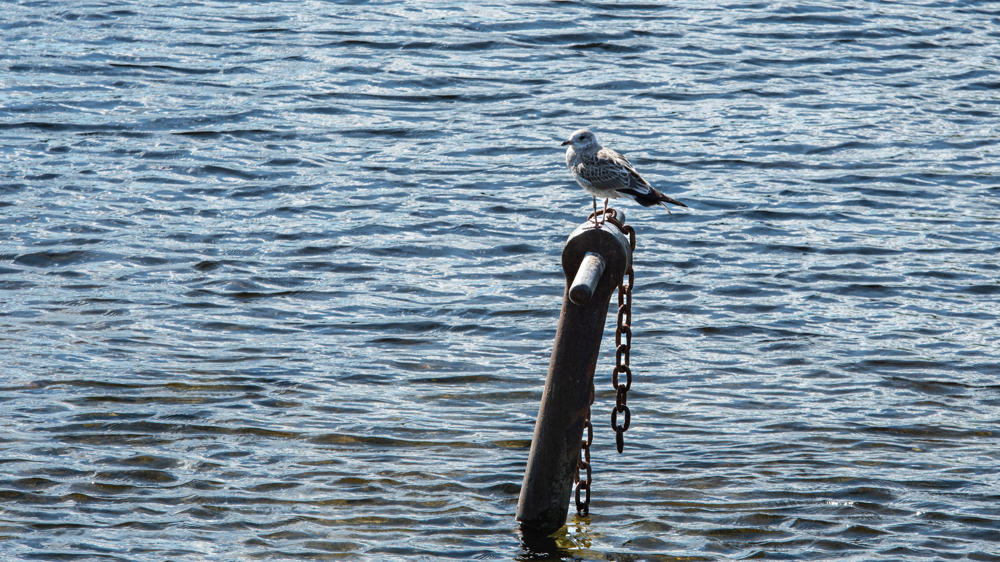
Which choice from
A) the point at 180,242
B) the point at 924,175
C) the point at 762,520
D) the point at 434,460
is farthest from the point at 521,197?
the point at 762,520

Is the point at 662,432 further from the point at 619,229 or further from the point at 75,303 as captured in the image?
the point at 75,303

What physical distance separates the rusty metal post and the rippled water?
0.45 metres

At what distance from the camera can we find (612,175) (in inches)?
269

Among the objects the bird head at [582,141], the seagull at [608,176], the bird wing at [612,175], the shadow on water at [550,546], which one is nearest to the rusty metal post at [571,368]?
the shadow on water at [550,546]

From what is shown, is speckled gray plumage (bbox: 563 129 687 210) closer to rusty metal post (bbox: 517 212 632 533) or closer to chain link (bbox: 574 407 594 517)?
rusty metal post (bbox: 517 212 632 533)

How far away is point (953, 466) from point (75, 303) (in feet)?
24.3

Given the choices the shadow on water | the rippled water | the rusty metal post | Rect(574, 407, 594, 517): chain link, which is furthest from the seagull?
the shadow on water

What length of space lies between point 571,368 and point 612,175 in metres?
1.88

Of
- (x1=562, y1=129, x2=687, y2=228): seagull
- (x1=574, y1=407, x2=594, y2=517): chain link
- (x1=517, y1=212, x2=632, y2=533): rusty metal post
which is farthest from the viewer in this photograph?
(x1=562, y1=129, x2=687, y2=228): seagull

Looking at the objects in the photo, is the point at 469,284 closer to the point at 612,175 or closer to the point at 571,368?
the point at 612,175

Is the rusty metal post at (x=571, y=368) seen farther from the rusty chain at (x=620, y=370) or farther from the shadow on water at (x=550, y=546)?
the shadow on water at (x=550, y=546)

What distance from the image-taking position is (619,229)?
5.55m

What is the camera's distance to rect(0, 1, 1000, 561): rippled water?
640 centimetres

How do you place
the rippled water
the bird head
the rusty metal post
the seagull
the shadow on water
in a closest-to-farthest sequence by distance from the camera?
the rusty metal post
the shadow on water
the rippled water
the seagull
the bird head
